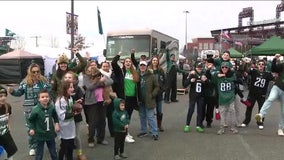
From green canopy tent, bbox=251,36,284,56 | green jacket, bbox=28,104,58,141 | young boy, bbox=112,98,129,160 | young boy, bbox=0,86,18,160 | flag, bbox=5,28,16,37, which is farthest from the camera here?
flag, bbox=5,28,16,37

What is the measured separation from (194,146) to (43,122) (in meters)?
3.15

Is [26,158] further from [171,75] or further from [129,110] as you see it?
[171,75]

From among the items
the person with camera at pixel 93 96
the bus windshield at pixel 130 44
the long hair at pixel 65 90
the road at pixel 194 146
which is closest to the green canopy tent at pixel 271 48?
the bus windshield at pixel 130 44

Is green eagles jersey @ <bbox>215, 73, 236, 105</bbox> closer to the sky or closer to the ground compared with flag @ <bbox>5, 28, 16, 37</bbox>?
closer to the ground

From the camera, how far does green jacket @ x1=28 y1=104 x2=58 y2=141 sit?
576cm

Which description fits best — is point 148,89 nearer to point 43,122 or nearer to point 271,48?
point 43,122

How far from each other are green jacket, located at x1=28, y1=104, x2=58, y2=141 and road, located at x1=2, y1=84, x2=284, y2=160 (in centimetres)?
111

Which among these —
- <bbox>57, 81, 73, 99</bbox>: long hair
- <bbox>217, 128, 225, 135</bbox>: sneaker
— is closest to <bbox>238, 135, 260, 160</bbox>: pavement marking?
<bbox>217, 128, 225, 135</bbox>: sneaker

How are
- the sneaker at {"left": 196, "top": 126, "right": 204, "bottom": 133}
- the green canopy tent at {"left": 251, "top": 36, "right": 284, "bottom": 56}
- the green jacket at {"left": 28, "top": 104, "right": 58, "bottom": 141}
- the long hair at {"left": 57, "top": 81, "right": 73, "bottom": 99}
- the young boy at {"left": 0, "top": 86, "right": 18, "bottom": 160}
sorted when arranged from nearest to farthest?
the young boy at {"left": 0, "top": 86, "right": 18, "bottom": 160} < the green jacket at {"left": 28, "top": 104, "right": 58, "bottom": 141} < the long hair at {"left": 57, "top": 81, "right": 73, "bottom": 99} < the sneaker at {"left": 196, "top": 126, "right": 204, "bottom": 133} < the green canopy tent at {"left": 251, "top": 36, "right": 284, "bottom": 56}

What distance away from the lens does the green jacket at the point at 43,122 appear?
18.9ft

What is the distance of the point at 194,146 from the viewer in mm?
7602

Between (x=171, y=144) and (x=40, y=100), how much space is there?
3.06 meters

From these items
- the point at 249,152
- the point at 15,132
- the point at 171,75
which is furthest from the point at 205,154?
the point at 171,75

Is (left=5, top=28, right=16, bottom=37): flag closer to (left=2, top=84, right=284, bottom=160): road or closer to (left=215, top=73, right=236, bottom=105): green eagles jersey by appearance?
(left=2, top=84, right=284, bottom=160): road
